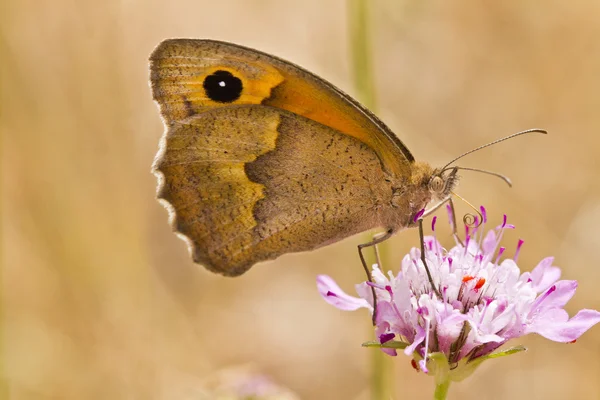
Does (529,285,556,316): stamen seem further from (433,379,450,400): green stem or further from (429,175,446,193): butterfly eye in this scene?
(429,175,446,193): butterfly eye

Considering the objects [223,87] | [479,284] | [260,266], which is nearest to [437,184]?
[479,284]

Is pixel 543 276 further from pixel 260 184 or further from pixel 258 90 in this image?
pixel 258 90

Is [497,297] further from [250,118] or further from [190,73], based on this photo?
[190,73]

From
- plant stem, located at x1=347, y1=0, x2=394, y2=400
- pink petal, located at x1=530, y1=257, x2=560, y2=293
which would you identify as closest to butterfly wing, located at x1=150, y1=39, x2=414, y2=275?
plant stem, located at x1=347, y1=0, x2=394, y2=400

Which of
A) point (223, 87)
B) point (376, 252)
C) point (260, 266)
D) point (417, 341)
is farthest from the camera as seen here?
point (260, 266)

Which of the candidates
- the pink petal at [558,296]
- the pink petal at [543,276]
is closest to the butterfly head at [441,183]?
the pink petal at [543,276]
